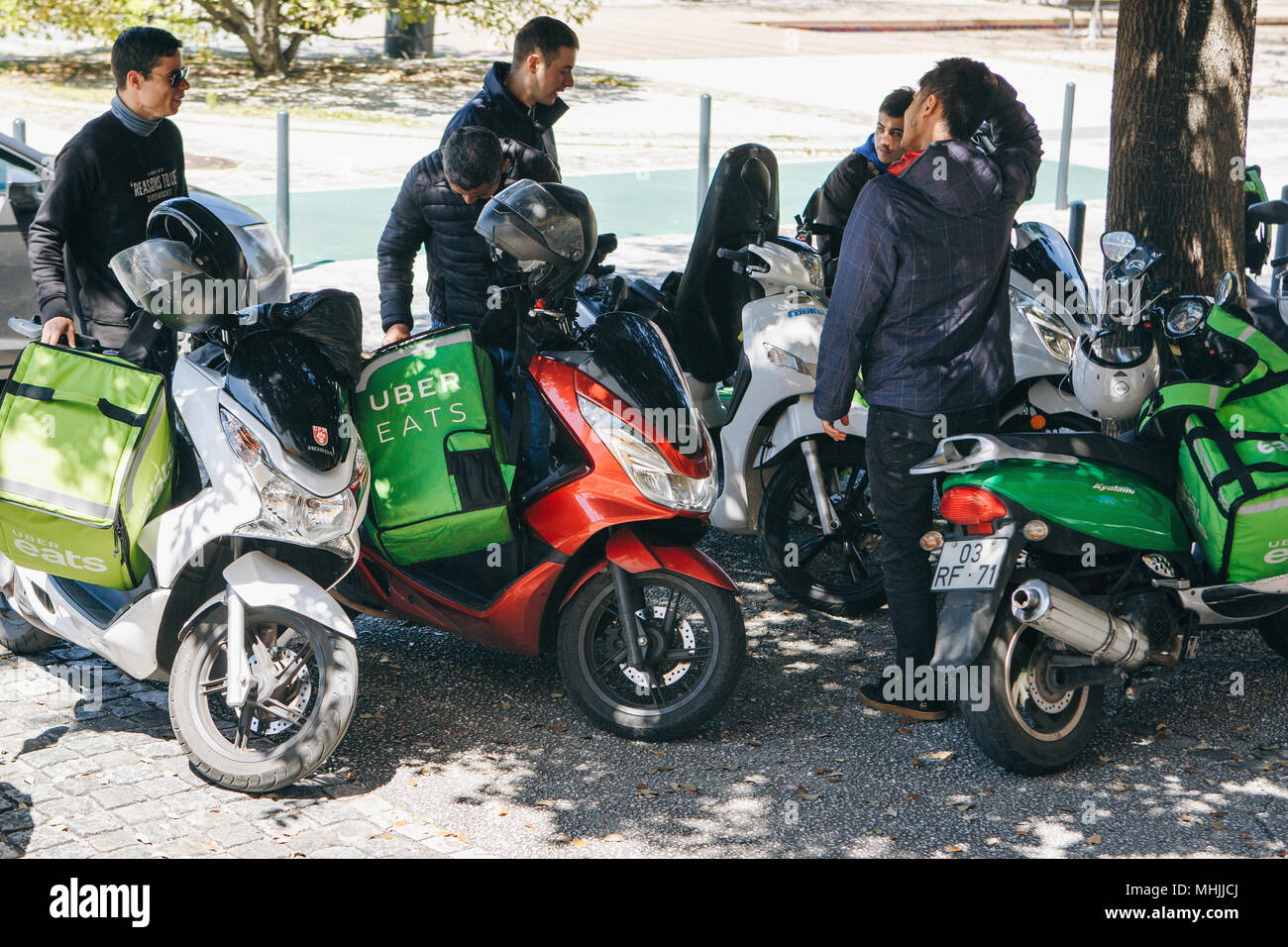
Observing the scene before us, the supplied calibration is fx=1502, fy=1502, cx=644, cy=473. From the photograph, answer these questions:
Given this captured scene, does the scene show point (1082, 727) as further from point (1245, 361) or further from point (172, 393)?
point (172, 393)

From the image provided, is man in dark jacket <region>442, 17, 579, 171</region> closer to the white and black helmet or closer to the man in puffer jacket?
the man in puffer jacket

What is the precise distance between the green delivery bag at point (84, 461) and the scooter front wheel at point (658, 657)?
1.30 m

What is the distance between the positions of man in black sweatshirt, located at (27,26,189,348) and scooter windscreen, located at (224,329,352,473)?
1.04 meters

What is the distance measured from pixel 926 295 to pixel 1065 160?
10996mm

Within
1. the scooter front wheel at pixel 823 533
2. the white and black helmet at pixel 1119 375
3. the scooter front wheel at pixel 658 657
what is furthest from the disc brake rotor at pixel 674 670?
the white and black helmet at pixel 1119 375

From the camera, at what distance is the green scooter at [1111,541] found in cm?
432

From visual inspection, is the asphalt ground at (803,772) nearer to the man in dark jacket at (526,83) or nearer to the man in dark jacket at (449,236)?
the man in dark jacket at (449,236)

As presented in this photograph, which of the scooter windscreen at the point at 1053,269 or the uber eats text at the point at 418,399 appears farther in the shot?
the scooter windscreen at the point at 1053,269

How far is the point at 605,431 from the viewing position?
4535mm

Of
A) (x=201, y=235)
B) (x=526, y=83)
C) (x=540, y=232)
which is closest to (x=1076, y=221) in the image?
(x=526, y=83)

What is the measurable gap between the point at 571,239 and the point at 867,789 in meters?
1.89

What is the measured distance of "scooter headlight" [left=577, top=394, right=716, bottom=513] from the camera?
14.8ft

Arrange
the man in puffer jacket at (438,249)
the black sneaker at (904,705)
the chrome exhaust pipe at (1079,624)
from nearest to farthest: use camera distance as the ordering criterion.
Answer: the chrome exhaust pipe at (1079,624), the black sneaker at (904,705), the man in puffer jacket at (438,249)
